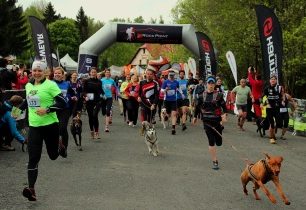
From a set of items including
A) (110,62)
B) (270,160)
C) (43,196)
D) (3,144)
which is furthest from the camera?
(110,62)

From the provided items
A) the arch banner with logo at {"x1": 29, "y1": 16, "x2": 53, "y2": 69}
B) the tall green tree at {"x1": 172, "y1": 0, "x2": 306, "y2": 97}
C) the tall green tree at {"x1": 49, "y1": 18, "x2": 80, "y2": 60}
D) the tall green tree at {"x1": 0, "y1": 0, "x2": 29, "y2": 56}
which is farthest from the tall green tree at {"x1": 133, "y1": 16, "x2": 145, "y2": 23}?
the arch banner with logo at {"x1": 29, "y1": 16, "x2": 53, "y2": 69}

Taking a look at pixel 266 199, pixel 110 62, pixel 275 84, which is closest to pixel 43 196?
pixel 266 199

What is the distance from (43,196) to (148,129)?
4569 millimetres

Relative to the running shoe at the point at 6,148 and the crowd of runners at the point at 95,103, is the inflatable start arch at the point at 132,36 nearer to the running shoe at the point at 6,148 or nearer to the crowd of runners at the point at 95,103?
the crowd of runners at the point at 95,103

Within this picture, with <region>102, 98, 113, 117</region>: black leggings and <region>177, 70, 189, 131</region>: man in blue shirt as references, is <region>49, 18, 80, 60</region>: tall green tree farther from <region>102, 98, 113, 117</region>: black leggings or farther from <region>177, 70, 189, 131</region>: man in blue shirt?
<region>102, 98, 113, 117</region>: black leggings

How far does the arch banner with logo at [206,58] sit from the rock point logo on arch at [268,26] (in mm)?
8346

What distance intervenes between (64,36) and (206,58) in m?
75.1

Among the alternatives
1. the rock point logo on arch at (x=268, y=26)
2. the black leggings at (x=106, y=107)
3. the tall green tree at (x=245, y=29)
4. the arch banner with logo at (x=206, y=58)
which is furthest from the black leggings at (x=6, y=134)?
the tall green tree at (x=245, y=29)

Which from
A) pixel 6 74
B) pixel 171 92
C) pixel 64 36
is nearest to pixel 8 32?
pixel 64 36

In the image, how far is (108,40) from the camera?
28.9 metres

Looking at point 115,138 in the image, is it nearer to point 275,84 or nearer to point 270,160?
point 275,84

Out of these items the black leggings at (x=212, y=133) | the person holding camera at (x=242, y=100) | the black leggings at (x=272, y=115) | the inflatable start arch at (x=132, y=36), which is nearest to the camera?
the black leggings at (x=212, y=133)

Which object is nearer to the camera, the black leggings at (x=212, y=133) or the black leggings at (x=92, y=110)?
the black leggings at (x=212, y=133)

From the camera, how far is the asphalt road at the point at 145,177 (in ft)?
23.7
